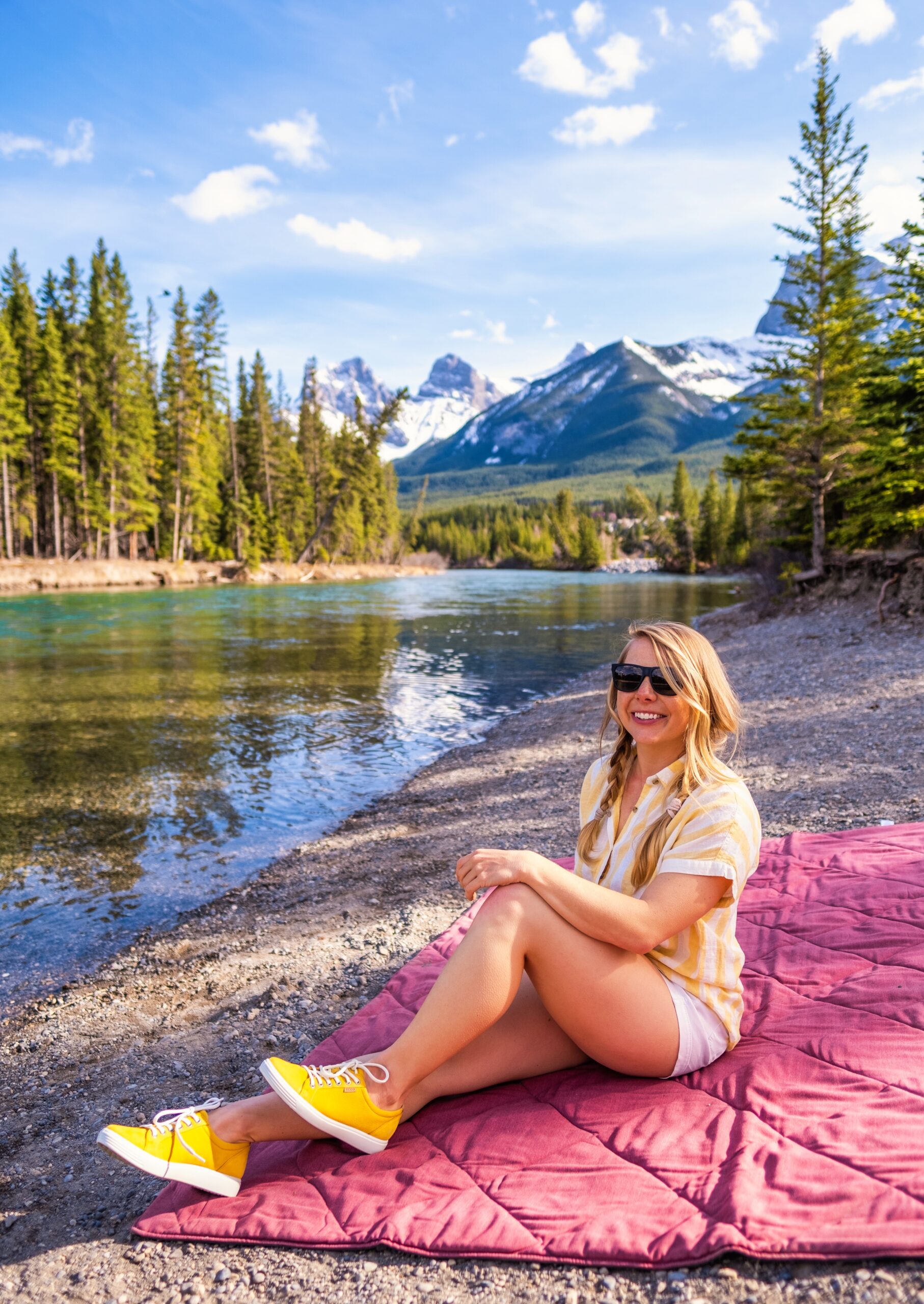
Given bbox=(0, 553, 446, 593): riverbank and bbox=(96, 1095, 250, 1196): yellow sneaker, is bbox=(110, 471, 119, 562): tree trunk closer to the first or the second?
bbox=(0, 553, 446, 593): riverbank

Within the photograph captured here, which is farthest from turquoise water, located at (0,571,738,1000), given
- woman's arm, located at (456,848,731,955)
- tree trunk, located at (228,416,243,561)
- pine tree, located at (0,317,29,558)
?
tree trunk, located at (228,416,243,561)

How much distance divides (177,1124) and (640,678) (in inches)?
84.3

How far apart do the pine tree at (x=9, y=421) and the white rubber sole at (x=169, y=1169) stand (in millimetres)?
42824

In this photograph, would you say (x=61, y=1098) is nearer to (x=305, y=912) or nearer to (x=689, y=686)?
(x=305, y=912)

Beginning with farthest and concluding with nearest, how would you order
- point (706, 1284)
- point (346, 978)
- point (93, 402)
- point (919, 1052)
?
point (93, 402), point (346, 978), point (919, 1052), point (706, 1284)

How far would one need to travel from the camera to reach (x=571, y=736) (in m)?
11.0

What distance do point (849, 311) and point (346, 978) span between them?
2298 centimetres

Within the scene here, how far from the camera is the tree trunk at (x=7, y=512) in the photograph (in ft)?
127

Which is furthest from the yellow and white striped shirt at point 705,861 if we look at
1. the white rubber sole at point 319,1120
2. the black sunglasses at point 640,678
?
the white rubber sole at point 319,1120

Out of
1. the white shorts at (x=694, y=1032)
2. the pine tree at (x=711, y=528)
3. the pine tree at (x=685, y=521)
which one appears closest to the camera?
the white shorts at (x=694, y=1032)

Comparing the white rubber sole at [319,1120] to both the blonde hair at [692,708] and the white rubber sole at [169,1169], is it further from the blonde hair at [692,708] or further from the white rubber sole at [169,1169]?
the blonde hair at [692,708]

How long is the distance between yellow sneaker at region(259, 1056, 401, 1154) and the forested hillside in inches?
1693

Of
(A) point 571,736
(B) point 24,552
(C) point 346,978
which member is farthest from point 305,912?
(B) point 24,552

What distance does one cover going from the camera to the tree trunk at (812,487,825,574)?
21844 mm
